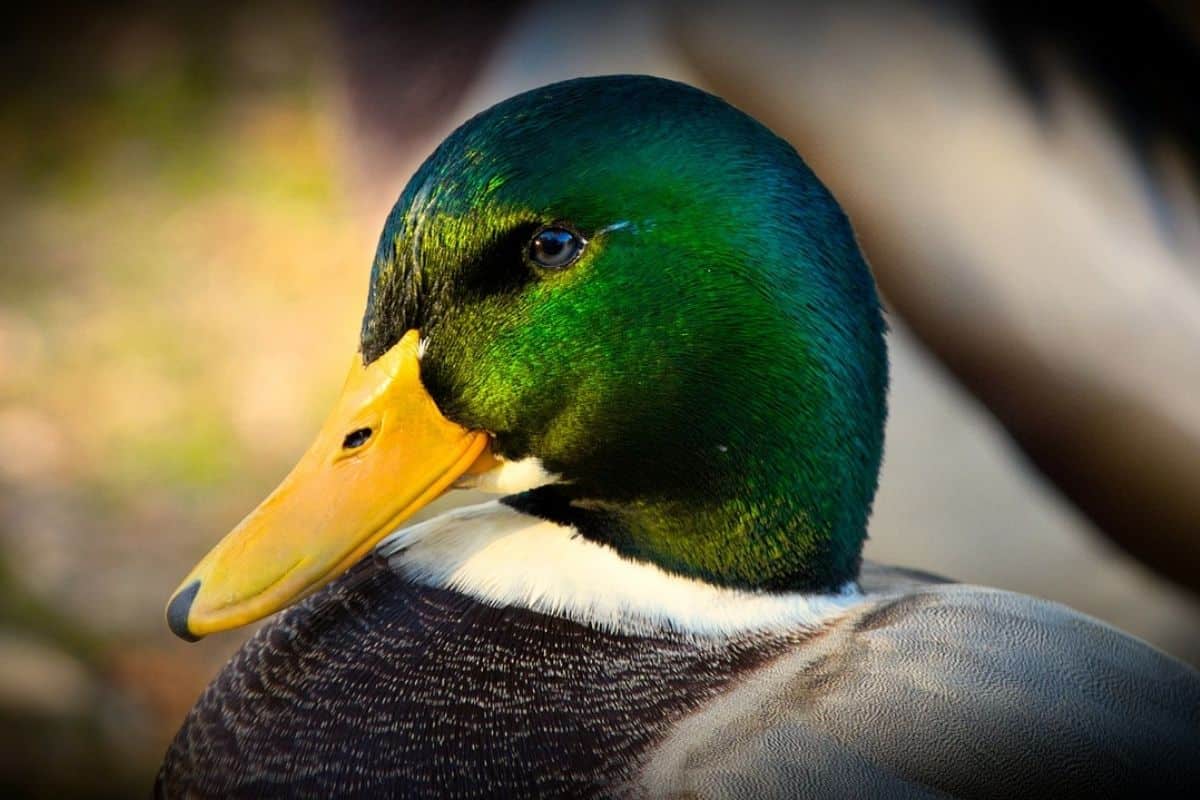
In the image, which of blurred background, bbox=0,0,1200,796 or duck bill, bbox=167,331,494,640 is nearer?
duck bill, bbox=167,331,494,640

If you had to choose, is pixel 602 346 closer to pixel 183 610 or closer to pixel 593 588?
pixel 593 588

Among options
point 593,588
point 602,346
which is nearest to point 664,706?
point 593,588

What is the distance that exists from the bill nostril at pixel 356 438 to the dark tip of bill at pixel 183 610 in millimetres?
128

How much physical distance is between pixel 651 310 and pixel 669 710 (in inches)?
10.0

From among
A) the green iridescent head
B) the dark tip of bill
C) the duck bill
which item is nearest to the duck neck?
the green iridescent head

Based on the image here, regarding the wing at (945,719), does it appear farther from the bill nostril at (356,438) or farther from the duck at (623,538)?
the bill nostril at (356,438)

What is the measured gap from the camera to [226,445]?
234 cm

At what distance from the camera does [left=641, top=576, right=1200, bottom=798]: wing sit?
2.74 feet

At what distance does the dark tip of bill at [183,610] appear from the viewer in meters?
0.87

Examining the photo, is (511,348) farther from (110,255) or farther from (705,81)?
(110,255)

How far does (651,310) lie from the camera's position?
35.1 inches

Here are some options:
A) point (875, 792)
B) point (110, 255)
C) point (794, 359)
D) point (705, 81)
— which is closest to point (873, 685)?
point (875, 792)

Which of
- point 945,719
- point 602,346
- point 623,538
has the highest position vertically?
point 602,346

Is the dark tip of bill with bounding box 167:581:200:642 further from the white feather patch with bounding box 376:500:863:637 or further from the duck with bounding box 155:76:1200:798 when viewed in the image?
the white feather patch with bounding box 376:500:863:637
